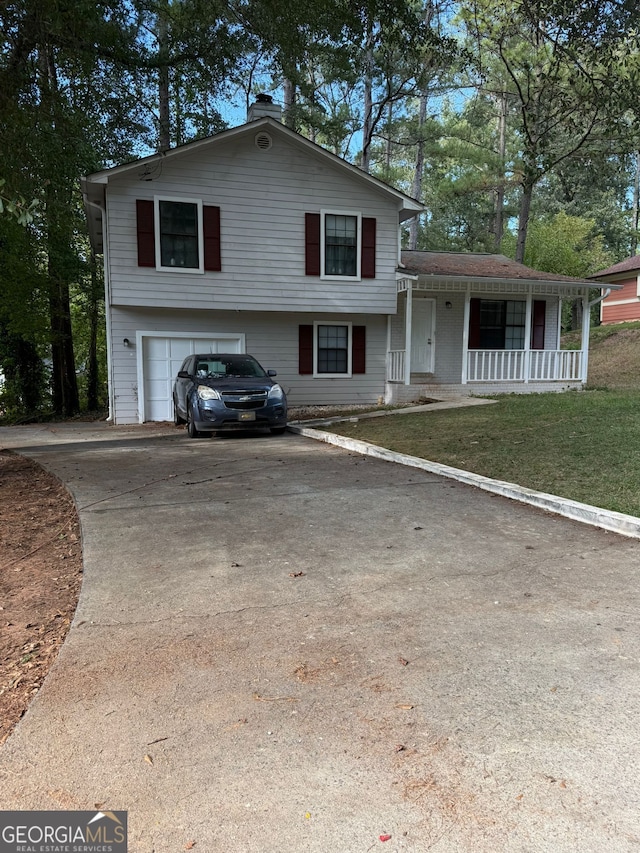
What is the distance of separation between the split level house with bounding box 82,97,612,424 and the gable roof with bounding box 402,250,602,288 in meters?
0.10

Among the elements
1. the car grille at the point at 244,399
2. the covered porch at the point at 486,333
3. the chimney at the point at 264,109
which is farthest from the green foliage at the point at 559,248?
the car grille at the point at 244,399

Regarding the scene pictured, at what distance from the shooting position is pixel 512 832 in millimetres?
1833

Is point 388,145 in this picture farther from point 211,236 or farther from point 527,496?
point 527,496

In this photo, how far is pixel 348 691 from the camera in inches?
103

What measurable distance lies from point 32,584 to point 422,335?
1451 cm

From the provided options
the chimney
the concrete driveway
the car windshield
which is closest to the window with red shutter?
the car windshield

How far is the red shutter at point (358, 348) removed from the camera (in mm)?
16422

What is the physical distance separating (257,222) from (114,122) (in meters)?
5.89

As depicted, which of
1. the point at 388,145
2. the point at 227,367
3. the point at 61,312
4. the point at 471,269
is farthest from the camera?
the point at 388,145

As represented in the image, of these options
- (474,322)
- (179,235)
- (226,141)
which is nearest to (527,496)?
(179,235)

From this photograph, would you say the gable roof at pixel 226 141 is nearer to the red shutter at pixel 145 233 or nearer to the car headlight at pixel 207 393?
the red shutter at pixel 145 233

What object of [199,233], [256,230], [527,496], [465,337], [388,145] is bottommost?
[527,496]

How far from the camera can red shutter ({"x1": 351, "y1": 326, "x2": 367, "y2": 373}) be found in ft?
53.9

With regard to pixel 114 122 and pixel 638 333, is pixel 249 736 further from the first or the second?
pixel 638 333
